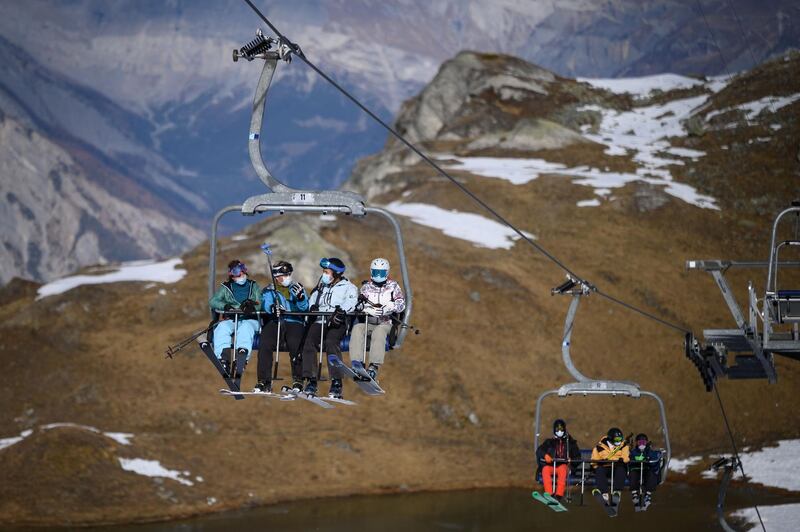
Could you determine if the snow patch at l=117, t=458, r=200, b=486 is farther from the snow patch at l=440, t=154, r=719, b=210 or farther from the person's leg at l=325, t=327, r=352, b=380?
the snow patch at l=440, t=154, r=719, b=210

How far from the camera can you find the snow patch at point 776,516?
191 feet

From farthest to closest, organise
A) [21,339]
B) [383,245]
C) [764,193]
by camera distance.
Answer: [764,193] → [383,245] → [21,339]

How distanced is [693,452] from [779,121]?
5075 centimetres

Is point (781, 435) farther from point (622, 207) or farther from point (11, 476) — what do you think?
point (11, 476)

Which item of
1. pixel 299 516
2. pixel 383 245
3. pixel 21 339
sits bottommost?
pixel 299 516

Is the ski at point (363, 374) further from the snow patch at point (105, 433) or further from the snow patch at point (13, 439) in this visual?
the snow patch at point (13, 439)

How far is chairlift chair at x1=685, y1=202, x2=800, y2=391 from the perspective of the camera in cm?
3797

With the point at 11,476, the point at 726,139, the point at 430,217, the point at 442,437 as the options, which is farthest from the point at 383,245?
the point at 726,139

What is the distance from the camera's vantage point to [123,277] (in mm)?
84562

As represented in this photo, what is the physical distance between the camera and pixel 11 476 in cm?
6544

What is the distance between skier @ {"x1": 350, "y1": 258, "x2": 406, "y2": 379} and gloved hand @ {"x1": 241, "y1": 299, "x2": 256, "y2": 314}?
8.48 feet

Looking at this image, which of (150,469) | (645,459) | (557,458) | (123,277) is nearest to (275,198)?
(557,458)

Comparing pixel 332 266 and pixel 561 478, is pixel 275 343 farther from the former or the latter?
pixel 561 478

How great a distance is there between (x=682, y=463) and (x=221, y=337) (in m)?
42.6
